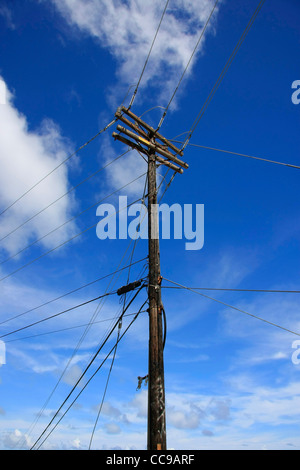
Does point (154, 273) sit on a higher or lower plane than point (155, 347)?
higher

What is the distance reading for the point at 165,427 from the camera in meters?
5.22

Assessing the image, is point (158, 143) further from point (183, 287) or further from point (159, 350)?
point (159, 350)

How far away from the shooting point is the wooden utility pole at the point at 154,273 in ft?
17.0

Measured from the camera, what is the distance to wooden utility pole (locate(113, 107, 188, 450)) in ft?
17.0

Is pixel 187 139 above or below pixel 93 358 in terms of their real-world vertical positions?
above

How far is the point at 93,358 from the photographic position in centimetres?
771

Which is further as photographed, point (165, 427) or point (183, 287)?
point (183, 287)

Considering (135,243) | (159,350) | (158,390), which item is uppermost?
(135,243)

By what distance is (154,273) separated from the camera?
22.0ft
